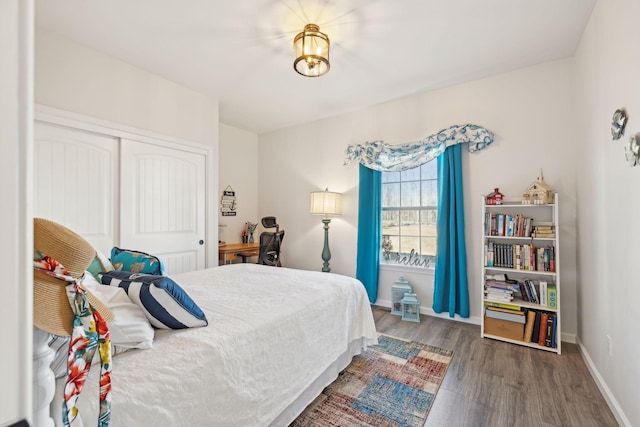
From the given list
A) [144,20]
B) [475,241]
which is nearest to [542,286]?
[475,241]

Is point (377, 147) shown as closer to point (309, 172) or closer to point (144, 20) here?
point (309, 172)

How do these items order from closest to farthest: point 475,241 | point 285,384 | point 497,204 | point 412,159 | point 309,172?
point 285,384, point 497,204, point 475,241, point 412,159, point 309,172

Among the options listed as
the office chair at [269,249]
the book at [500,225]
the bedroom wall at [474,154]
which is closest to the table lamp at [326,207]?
the bedroom wall at [474,154]

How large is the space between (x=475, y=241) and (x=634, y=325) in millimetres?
1615

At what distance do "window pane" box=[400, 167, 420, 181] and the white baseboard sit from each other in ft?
7.37

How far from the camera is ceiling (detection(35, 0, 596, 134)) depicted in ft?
6.70

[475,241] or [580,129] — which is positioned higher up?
[580,129]

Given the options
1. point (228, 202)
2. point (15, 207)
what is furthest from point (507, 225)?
point (228, 202)

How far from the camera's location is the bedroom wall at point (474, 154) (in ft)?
8.69

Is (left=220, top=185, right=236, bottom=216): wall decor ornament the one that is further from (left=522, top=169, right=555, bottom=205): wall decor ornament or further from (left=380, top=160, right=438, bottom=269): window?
(left=522, top=169, right=555, bottom=205): wall decor ornament

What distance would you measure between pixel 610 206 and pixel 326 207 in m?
2.70

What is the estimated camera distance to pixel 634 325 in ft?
4.84

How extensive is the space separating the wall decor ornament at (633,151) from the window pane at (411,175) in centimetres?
206

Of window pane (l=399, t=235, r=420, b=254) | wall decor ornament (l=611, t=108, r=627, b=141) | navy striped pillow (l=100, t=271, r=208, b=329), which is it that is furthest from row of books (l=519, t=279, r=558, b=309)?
navy striped pillow (l=100, t=271, r=208, b=329)
